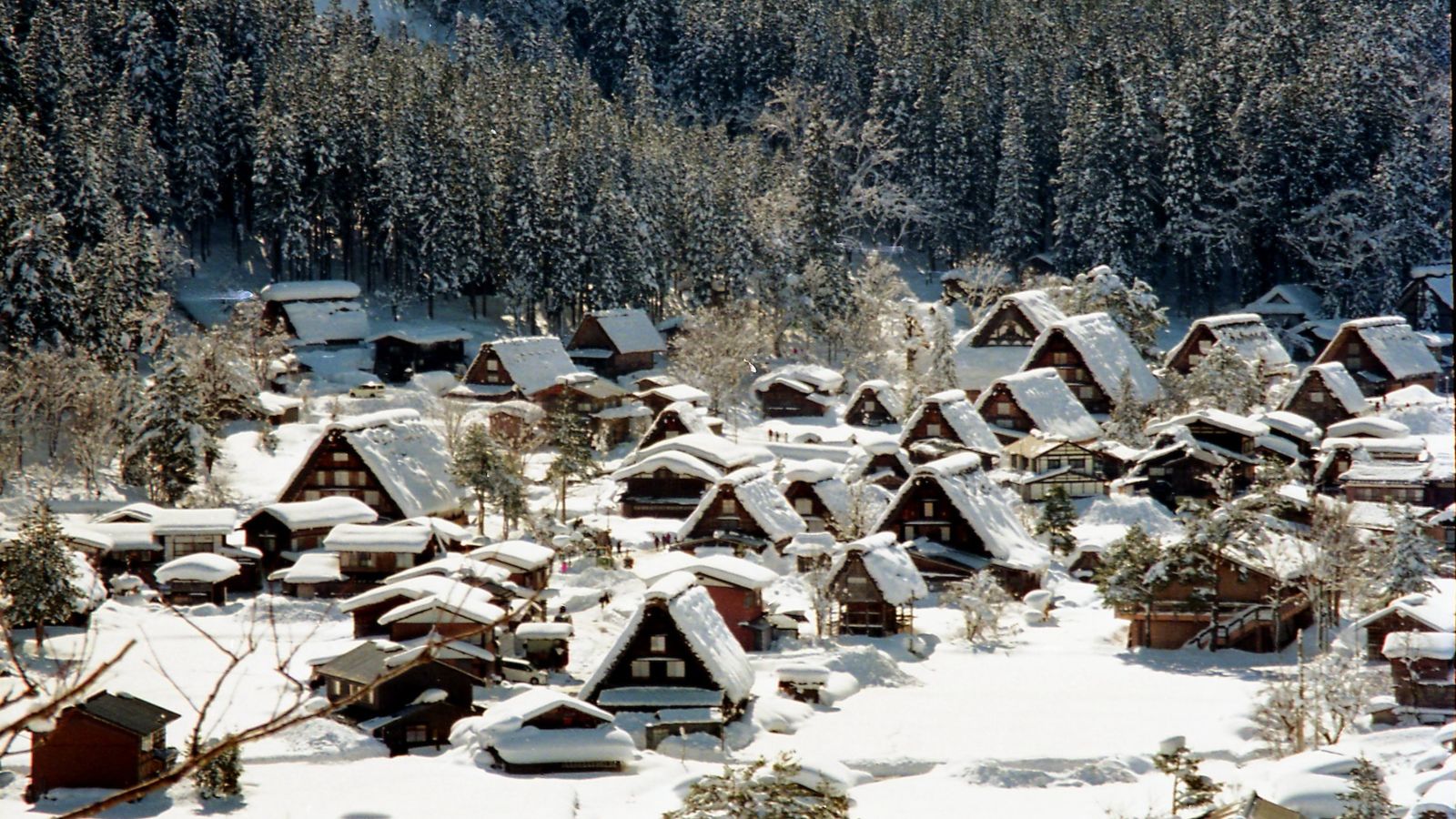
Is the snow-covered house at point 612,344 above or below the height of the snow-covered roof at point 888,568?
above

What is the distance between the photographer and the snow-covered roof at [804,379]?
189 ft

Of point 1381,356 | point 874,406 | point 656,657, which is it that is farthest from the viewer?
point 1381,356

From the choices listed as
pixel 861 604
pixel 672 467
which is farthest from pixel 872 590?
pixel 672 467

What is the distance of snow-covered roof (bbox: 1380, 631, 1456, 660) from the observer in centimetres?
2770

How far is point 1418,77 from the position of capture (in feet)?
246

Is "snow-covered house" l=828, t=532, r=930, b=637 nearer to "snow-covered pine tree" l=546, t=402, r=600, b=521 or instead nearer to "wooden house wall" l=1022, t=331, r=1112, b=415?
"snow-covered pine tree" l=546, t=402, r=600, b=521

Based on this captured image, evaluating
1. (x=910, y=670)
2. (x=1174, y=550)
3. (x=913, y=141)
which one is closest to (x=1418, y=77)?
(x=913, y=141)

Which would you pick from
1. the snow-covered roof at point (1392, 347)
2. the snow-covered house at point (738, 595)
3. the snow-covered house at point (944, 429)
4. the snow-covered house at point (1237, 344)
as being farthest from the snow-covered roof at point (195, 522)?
the snow-covered roof at point (1392, 347)

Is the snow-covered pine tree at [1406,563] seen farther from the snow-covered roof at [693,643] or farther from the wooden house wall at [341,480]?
the wooden house wall at [341,480]

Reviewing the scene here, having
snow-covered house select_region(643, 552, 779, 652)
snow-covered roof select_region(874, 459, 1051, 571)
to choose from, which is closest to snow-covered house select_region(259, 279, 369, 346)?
snow-covered roof select_region(874, 459, 1051, 571)

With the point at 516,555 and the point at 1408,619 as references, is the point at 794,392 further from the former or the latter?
the point at 1408,619

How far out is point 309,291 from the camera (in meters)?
62.8

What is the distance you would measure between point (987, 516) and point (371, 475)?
1597cm

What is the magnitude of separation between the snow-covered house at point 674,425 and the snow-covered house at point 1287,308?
3088 centimetres
